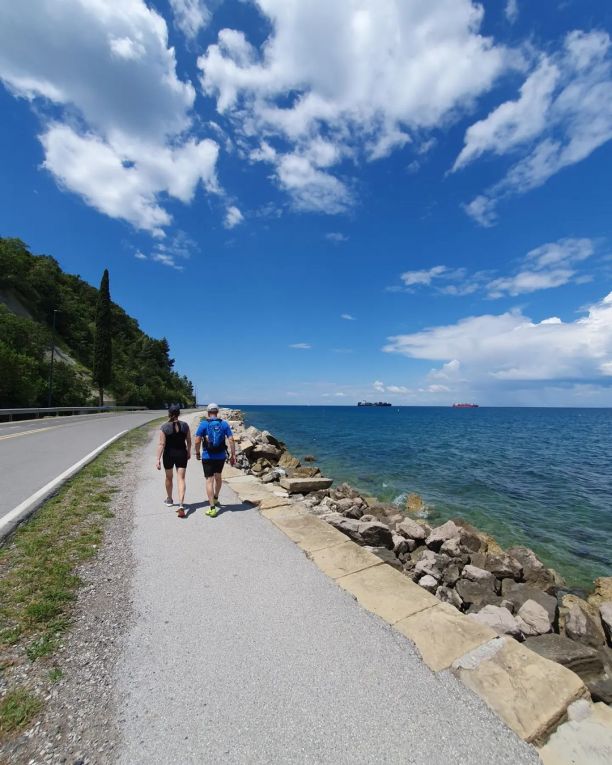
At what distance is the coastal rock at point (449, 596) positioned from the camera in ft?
17.5

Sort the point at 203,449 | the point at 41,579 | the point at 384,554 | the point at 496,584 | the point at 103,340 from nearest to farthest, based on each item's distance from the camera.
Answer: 1. the point at 41,579
2. the point at 496,584
3. the point at 384,554
4. the point at 203,449
5. the point at 103,340

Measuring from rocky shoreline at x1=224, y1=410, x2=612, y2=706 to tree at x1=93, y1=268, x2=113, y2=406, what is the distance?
153 feet

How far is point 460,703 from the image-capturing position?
251cm

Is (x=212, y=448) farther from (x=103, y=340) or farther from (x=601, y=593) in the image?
(x=103, y=340)

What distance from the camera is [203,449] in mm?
6785

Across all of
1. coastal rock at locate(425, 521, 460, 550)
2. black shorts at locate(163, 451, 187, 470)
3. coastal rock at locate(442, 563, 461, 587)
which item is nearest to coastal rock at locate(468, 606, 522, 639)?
coastal rock at locate(442, 563, 461, 587)

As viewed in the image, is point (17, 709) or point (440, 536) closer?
point (17, 709)

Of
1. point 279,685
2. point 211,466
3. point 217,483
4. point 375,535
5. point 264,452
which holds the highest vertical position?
point 211,466

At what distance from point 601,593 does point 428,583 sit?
4.03 m

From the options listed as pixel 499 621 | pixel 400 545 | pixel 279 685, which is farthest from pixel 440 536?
pixel 279 685

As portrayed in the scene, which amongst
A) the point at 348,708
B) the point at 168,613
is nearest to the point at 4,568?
the point at 168,613

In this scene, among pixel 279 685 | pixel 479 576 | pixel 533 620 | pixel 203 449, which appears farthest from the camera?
pixel 203 449

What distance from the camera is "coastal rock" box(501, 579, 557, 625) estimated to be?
17.0ft

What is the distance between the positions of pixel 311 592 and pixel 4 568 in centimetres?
371
